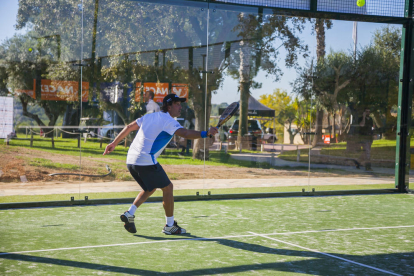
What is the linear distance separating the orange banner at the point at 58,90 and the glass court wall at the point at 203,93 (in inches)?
0.7

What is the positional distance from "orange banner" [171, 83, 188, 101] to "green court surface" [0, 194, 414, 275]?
2214mm

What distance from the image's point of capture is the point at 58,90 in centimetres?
840

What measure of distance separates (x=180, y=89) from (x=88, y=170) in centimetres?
229

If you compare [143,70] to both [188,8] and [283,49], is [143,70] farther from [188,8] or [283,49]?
[283,49]

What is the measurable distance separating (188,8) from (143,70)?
1.44 metres

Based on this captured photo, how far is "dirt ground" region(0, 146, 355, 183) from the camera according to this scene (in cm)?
819

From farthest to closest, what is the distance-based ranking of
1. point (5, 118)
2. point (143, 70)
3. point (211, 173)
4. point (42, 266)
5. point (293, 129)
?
1. point (293, 129)
2. point (211, 173)
3. point (143, 70)
4. point (5, 118)
5. point (42, 266)

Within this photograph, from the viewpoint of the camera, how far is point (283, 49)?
390 inches

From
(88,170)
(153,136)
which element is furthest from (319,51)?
(153,136)

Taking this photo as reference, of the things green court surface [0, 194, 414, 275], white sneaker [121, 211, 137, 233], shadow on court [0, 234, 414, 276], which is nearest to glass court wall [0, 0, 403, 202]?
green court surface [0, 194, 414, 275]

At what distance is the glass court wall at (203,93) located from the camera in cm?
828

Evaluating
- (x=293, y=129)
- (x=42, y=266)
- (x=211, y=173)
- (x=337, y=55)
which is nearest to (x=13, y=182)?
(x=211, y=173)

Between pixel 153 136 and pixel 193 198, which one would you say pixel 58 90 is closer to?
pixel 193 198

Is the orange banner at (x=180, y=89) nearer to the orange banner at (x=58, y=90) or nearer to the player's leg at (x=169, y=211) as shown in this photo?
the orange banner at (x=58, y=90)
